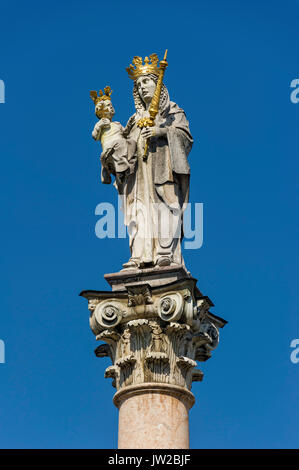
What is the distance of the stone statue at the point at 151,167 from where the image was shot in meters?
21.0

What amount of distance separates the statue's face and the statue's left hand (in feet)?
2.84

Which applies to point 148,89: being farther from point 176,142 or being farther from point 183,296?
→ point 183,296

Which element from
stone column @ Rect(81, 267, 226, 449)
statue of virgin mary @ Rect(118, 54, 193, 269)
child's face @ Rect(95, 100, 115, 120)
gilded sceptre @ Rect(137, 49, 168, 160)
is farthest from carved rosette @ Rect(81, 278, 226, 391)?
child's face @ Rect(95, 100, 115, 120)

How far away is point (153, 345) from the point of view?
19.3 m

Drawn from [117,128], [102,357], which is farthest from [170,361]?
[117,128]

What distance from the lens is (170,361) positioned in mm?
19250

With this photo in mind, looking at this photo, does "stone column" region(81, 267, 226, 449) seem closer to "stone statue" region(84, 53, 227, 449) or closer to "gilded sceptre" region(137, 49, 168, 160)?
"stone statue" region(84, 53, 227, 449)

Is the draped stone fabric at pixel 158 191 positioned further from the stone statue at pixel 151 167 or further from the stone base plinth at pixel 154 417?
the stone base plinth at pixel 154 417

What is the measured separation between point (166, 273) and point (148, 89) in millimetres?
4354

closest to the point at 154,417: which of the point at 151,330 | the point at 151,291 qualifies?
the point at 151,330

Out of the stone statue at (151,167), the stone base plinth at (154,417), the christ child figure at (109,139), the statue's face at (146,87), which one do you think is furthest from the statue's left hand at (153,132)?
the stone base plinth at (154,417)

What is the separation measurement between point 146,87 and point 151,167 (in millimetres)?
1828

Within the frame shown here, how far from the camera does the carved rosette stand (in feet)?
63.1
